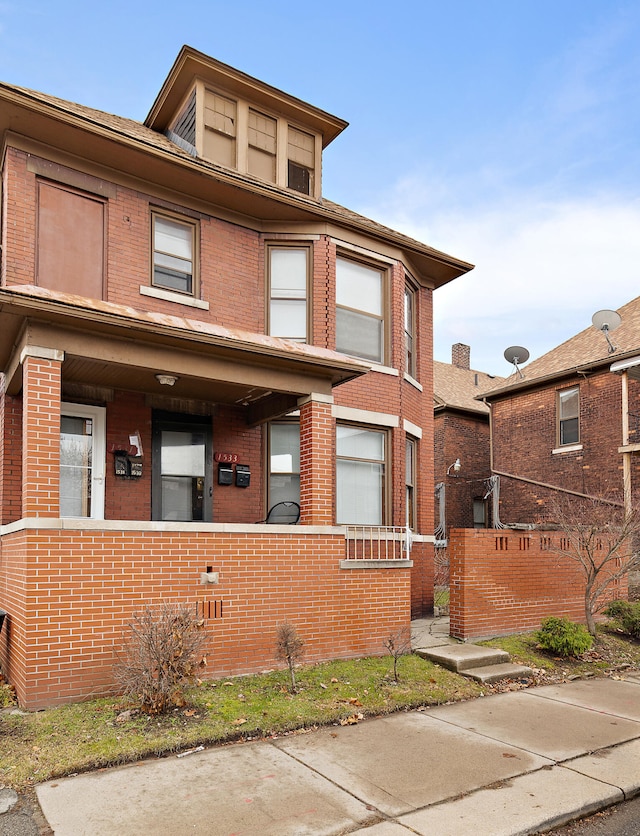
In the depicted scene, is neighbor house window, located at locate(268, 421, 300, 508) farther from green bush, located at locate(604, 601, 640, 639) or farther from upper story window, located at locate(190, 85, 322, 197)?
green bush, located at locate(604, 601, 640, 639)

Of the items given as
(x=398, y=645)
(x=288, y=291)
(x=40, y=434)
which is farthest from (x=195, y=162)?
(x=398, y=645)

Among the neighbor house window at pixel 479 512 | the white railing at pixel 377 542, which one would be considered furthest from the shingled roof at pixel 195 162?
the neighbor house window at pixel 479 512

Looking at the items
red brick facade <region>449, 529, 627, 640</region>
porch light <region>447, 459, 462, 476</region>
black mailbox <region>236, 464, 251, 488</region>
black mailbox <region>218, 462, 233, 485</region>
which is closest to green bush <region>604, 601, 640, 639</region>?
red brick facade <region>449, 529, 627, 640</region>

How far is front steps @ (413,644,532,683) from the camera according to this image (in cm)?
823

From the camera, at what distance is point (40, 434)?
6.78 meters

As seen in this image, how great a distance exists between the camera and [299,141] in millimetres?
12578

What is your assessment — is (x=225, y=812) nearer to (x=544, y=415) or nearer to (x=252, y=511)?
(x=252, y=511)

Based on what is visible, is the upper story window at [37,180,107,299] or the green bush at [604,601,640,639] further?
the green bush at [604,601,640,639]

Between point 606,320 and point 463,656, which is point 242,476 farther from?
point 606,320

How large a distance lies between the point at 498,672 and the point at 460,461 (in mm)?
13984

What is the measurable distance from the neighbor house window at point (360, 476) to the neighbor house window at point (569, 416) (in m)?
8.79

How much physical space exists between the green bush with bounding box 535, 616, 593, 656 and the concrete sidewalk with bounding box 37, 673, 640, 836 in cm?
248

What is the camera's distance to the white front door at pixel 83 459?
9242 millimetres

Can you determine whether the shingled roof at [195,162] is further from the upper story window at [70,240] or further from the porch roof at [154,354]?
the porch roof at [154,354]
